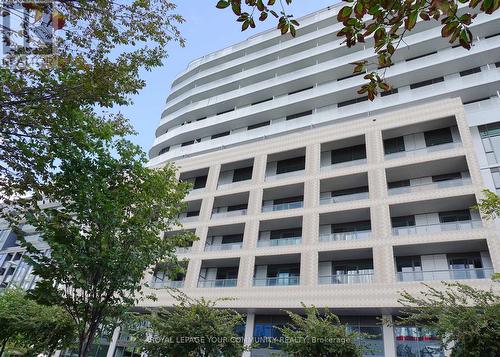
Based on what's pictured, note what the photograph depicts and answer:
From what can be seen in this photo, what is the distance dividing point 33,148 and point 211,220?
19.6 m

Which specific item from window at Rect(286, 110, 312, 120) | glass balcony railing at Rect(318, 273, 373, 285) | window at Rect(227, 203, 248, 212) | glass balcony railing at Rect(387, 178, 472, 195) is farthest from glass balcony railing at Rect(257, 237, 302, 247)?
window at Rect(286, 110, 312, 120)

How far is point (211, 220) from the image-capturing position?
27.1 metres

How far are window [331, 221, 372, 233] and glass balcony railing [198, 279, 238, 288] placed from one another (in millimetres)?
8019

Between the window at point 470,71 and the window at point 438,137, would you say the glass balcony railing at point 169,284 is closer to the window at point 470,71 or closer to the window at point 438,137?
the window at point 438,137

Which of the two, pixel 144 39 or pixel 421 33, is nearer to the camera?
pixel 144 39

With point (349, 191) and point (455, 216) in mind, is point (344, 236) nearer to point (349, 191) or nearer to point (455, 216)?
point (349, 191)

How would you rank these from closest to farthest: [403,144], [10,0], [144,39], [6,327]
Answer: [10,0], [144,39], [6,327], [403,144]

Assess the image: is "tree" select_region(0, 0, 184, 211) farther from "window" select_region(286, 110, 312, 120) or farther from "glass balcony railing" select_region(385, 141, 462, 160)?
"window" select_region(286, 110, 312, 120)

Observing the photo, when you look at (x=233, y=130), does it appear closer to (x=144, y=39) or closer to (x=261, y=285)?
(x=261, y=285)

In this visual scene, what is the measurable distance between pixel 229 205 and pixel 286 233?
620 cm

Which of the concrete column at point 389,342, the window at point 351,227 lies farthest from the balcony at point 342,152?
the concrete column at point 389,342

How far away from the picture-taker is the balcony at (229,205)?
90.7 ft

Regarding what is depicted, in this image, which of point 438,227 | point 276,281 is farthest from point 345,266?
point 438,227

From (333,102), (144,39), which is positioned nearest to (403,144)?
(333,102)
